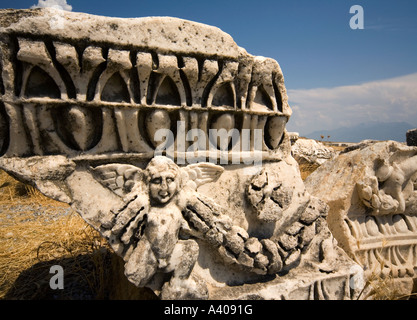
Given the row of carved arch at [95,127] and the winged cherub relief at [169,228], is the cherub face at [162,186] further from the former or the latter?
the row of carved arch at [95,127]

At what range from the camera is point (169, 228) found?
1.71 meters

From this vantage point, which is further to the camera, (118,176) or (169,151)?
(169,151)

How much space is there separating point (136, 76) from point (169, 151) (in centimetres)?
50

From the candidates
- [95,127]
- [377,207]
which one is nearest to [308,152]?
[377,207]

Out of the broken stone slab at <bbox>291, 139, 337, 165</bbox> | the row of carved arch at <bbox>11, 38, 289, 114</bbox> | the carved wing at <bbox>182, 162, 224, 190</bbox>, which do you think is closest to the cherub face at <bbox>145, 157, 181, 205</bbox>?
the carved wing at <bbox>182, 162, 224, 190</bbox>

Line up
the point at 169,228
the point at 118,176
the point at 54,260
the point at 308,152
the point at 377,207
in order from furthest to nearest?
the point at 308,152
the point at 54,260
the point at 377,207
the point at 118,176
the point at 169,228

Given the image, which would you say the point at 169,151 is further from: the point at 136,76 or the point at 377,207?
the point at 377,207

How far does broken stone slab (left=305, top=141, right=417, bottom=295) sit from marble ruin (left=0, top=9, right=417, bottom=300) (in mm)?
579

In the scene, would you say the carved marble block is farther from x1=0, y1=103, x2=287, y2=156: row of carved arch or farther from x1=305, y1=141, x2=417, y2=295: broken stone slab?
x1=305, y1=141, x2=417, y2=295: broken stone slab

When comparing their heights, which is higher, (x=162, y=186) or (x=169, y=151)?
(x=169, y=151)

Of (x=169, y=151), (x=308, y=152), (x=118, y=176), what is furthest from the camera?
(x=308, y=152)

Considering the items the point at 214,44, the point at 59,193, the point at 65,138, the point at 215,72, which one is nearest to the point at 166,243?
the point at 59,193

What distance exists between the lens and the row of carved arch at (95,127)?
1624mm
